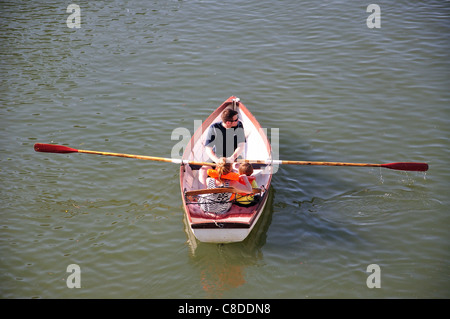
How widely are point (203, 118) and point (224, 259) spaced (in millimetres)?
4610

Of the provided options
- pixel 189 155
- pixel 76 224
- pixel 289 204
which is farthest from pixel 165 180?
pixel 289 204

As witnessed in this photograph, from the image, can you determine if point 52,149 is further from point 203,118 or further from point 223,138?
point 203,118

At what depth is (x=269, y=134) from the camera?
11.3 metres

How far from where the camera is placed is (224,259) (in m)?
8.12

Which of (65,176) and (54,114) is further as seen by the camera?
(54,114)

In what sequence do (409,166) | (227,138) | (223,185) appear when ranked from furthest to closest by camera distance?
(227,138) < (409,166) < (223,185)

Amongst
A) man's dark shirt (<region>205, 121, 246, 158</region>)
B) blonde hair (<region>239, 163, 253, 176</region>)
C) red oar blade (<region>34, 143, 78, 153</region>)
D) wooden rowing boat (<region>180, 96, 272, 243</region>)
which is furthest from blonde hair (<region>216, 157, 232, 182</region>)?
red oar blade (<region>34, 143, 78, 153</region>)

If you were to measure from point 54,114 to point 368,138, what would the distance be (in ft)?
24.9

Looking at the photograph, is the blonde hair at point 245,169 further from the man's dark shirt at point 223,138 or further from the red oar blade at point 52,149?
the red oar blade at point 52,149

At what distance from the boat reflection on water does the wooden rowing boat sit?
0.25 m

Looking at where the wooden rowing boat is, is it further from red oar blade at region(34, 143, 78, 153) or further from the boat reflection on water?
red oar blade at region(34, 143, 78, 153)

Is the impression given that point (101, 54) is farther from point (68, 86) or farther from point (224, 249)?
point (224, 249)

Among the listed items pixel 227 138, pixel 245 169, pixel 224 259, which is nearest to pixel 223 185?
pixel 245 169
